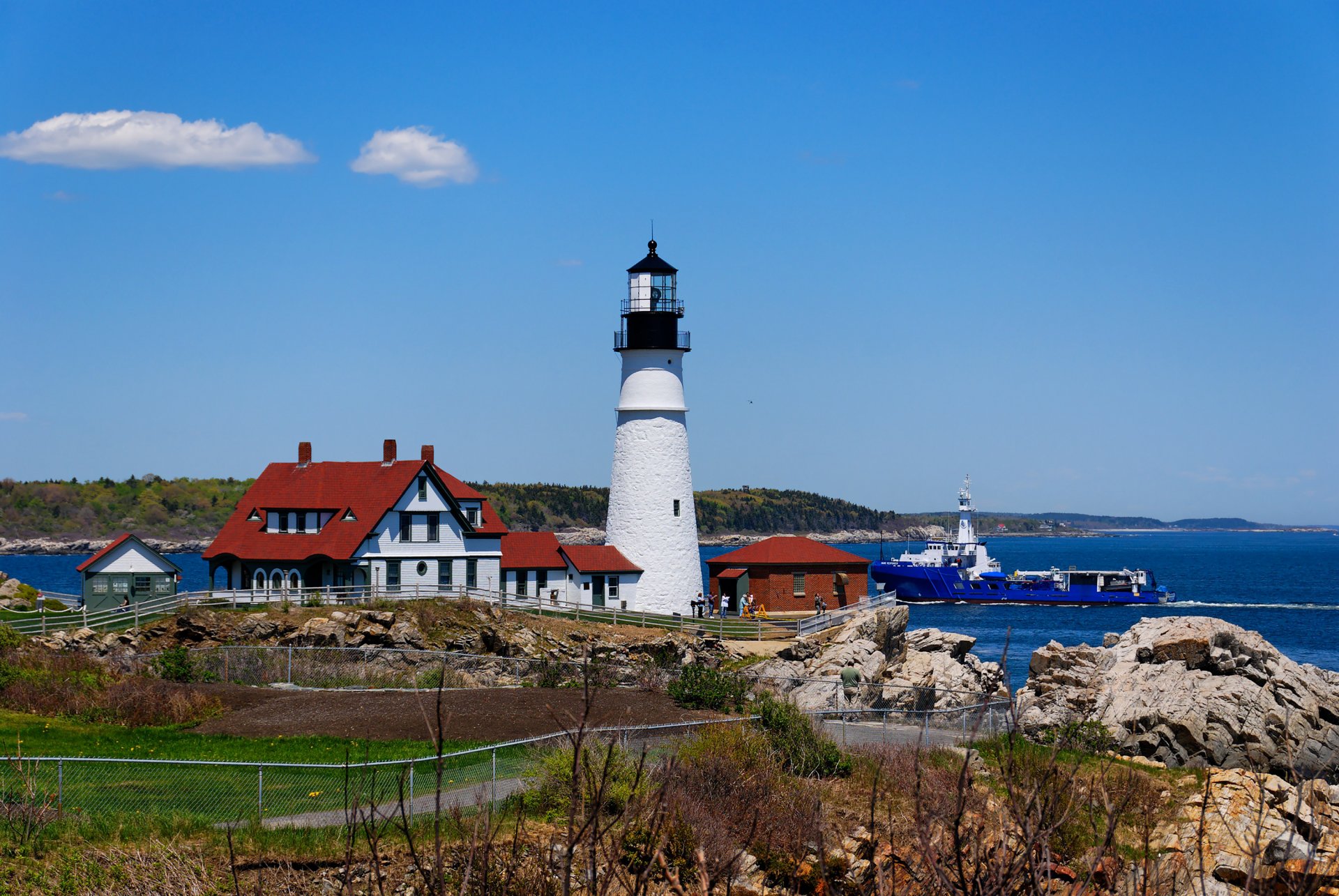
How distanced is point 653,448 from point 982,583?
1937 inches

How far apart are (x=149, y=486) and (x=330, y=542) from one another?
458 ft

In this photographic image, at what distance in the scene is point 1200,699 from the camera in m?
23.7

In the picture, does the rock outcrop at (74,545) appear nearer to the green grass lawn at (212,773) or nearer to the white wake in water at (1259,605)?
the white wake in water at (1259,605)

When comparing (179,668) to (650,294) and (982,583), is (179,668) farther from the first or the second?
(982,583)

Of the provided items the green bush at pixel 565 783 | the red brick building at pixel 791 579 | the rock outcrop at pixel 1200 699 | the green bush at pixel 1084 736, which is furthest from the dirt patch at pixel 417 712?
the red brick building at pixel 791 579

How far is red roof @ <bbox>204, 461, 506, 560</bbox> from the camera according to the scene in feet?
130

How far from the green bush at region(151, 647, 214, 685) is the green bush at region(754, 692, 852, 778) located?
12.1m

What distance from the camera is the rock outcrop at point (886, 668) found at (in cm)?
2666

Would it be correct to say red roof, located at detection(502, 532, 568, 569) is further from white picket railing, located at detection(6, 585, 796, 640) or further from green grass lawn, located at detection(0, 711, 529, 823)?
green grass lawn, located at detection(0, 711, 529, 823)

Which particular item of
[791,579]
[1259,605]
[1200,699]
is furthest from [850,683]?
[1259,605]

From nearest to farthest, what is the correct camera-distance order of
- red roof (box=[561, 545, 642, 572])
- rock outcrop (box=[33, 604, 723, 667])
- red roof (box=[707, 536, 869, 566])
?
rock outcrop (box=[33, 604, 723, 667])
red roof (box=[561, 545, 642, 572])
red roof (box=[707, 536, 869, 566])

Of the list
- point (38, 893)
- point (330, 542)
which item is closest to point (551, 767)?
point (38, 893)

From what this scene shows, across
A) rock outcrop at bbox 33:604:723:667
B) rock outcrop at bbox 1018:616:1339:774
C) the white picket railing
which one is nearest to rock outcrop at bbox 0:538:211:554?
the white picket railing

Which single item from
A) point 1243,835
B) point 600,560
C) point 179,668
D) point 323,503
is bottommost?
point 1243,835
